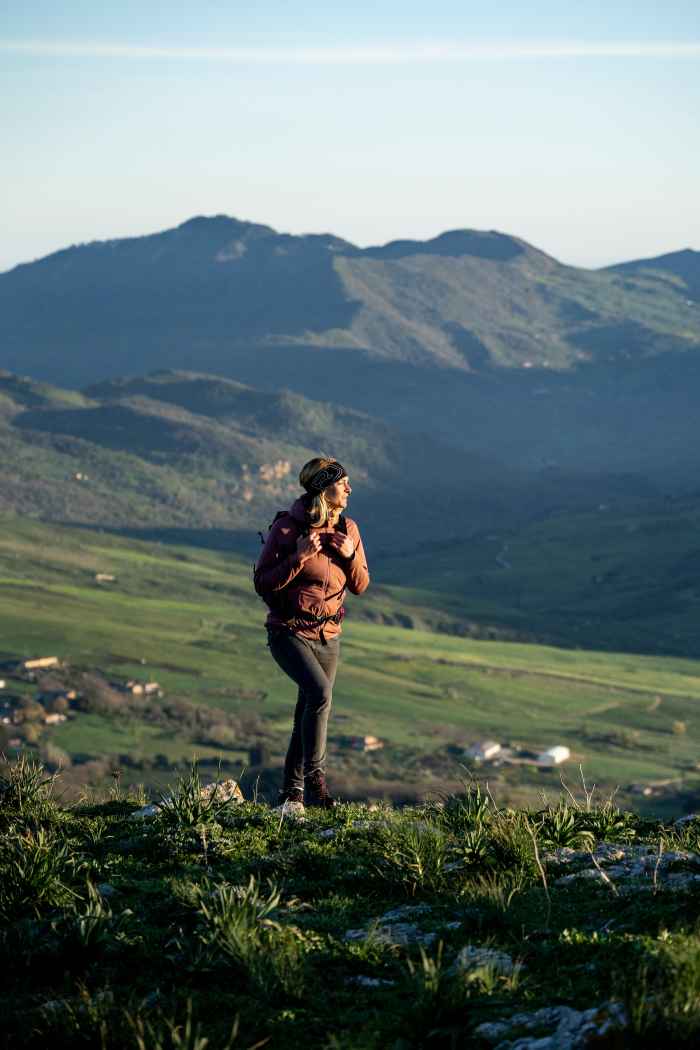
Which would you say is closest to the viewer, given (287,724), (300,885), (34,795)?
(300,885)

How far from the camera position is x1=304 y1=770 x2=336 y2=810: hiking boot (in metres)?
12.4

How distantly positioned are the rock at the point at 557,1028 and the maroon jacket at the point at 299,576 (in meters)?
5.78

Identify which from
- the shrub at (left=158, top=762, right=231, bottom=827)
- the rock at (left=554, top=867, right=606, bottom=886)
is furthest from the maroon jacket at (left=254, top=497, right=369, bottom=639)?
the rock at (left=554, top=867, right=606, bottom=886)

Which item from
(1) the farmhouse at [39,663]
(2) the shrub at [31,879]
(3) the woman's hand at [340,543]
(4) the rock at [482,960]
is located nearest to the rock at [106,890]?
(2) the shrub at [31,879]

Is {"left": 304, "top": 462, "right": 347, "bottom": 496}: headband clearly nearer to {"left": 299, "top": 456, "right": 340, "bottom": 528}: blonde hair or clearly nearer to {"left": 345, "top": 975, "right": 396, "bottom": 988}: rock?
{"left": 299, "top": 456, "right": 340, "bottom": 528}: blonde hair

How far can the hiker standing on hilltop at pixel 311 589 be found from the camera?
12.0 m

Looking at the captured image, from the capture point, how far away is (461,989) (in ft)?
22.0

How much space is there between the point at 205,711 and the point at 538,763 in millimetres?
27503

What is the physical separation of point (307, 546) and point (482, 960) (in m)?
5.15

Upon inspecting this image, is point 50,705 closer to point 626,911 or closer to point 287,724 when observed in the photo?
point 287,724

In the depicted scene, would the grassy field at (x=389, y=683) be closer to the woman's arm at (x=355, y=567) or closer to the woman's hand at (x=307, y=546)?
the woman's arm at (x=355, y=567)

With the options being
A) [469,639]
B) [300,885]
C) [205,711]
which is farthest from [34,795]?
[469,639]

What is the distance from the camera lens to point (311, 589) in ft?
39.8

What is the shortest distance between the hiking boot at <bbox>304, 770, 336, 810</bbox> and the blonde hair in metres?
2.08
